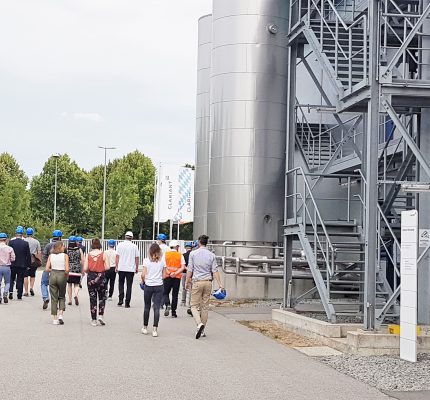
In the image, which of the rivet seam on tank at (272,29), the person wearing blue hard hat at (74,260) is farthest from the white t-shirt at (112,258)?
the rivet seam on tank at (272,29)

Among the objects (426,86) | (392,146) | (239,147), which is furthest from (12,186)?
(426,86)

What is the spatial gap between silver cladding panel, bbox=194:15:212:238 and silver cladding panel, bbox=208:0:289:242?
637 centimetres

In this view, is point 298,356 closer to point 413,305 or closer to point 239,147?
point 413,305

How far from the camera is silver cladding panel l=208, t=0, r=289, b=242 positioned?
22.3 metres

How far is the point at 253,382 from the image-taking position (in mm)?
9109

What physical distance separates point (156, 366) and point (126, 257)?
336 inches

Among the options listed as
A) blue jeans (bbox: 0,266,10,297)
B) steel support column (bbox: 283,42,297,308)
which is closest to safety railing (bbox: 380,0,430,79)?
steel support column (bbox: 283,42,297,308)

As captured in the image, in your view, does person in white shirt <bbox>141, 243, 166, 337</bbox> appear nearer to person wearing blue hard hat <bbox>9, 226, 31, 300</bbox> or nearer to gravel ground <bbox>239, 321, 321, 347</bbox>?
gravel ground <bbox>239, 321, 321, 347</bbox>

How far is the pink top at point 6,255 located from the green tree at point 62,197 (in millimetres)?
57119

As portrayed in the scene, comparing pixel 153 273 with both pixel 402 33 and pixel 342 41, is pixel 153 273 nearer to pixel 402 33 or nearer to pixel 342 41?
pixel 342 41

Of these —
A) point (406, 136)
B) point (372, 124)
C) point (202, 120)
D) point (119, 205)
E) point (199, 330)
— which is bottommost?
point (199, 330)

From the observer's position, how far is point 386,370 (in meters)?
10.3

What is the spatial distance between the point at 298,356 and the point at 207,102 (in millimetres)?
20998

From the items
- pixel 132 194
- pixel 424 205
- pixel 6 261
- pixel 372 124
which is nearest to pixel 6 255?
pixel 6 261
